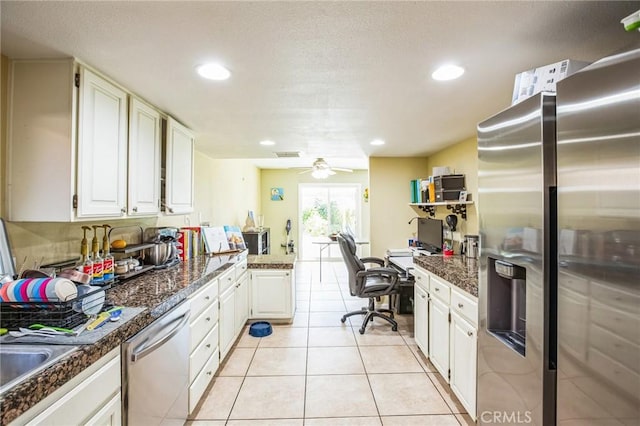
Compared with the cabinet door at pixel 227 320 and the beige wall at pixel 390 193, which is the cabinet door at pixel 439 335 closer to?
the cabinet door at pixel 227 320

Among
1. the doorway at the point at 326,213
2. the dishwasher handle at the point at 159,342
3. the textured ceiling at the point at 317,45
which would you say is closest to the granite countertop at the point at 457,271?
the textured ceiling at the point at 317,45

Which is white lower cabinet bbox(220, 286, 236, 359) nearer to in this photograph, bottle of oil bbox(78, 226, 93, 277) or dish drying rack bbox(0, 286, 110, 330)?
bottle of oil bbox(78, 226, 93, 277)

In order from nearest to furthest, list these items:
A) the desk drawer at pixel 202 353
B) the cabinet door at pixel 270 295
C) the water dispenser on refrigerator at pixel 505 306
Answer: the water dispenser on refrigerator at pixel 505 306 → the desk drawer at pixel 202 353 → the cabinet door at pixel 270 295

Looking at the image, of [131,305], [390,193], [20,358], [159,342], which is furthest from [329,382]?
[390,193]

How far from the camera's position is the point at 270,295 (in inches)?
144

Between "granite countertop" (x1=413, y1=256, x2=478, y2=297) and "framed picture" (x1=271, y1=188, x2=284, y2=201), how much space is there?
547 cm

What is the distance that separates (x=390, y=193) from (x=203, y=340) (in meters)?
3.34

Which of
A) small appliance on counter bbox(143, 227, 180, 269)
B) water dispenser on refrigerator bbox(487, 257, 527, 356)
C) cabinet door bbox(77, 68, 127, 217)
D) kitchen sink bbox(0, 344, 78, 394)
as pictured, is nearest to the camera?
kitchen sink bbox(0, 344, 78, 394)

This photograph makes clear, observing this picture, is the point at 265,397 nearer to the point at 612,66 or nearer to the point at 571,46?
the point at 612,66

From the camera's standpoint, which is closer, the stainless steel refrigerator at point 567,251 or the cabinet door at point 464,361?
the stainless steel refrigerator at point 567,251

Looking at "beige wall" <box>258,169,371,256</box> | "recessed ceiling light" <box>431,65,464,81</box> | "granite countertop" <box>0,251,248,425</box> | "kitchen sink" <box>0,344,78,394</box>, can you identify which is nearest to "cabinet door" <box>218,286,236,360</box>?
"granite countertop" <box>0,251,248,425</box>

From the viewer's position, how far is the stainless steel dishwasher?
1.36 m

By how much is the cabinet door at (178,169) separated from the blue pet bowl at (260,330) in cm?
144

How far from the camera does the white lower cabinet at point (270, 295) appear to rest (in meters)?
→ 3.65
